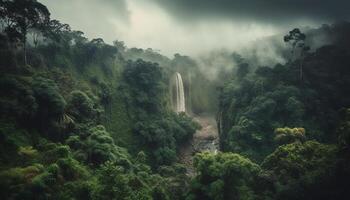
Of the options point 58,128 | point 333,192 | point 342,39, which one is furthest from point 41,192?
point 342,39

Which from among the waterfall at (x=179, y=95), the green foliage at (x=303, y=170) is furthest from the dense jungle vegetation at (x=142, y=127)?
the waterfall at (x=179, y=95)

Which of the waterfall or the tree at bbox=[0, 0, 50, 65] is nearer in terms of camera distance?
the tree at bbox=[0, 0, 50, 65]

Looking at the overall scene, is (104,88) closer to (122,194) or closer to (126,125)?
(126,125)

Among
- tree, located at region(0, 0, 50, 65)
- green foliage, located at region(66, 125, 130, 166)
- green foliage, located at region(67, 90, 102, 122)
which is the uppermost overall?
tree, located at region(0, 0, 50, 65)

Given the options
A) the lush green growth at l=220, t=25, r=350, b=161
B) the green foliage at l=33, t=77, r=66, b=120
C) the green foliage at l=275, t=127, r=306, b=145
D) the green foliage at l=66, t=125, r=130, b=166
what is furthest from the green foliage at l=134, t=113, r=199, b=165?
the green foliage at l=33, t=77, r=66, b=120

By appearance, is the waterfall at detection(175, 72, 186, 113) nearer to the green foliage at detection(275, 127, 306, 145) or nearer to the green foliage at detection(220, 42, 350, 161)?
the green foliage at detection(220, 42, 350, 161)

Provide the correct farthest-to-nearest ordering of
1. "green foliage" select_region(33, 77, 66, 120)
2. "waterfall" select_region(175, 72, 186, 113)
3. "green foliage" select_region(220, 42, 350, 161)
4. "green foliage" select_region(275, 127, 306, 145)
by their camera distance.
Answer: "waterfall" select_region(175, 72, 186, 113), "green foliage" select_region(220, 42, 350, 161), "green foliage" select_region(275, 127, 306, 145), "green foliage" select_region(33, 77, 66, 120)

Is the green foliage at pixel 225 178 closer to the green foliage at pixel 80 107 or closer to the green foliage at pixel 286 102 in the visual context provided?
the green foliage at pixel 286 102

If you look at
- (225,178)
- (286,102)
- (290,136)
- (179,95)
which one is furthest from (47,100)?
(179,95)
